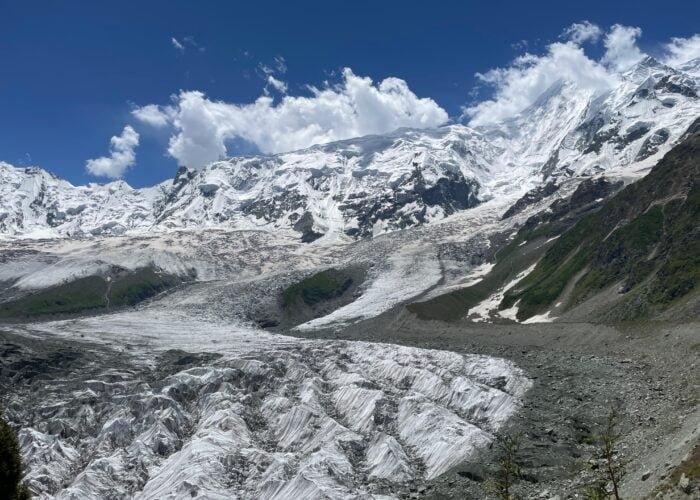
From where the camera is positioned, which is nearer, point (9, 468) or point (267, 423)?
point (9, 468)

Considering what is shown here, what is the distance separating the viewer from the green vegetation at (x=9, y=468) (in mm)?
37312

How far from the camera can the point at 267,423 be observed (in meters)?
72.1

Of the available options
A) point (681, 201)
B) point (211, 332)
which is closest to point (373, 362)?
point (211, 332)

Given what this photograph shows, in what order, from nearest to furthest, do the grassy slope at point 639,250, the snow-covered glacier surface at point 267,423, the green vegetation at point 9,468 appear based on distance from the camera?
the green vegetation at point 9,468 < the snow-covered glacier surface at point 267,423 < the grassy slope at point 639,250

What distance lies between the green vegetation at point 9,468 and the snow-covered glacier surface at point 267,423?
19.5m

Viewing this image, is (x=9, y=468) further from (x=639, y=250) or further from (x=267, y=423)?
(x=639, y=250)

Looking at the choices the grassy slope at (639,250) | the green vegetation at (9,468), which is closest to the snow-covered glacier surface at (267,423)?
the green vegetation at (9,468)

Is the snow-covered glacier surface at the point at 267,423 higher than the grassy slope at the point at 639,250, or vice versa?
the grassy slope at the point at 639,250

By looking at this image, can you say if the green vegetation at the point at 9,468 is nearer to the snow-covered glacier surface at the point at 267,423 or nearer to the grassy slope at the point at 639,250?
the snow-covered glacier surface at the point at 267,423

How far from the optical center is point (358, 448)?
6281 cm

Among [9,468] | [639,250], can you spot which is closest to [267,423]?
[9,468]

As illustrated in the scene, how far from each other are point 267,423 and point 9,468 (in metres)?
36.7

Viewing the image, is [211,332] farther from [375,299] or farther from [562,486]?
[562,486]

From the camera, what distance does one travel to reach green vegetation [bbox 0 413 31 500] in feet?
122
